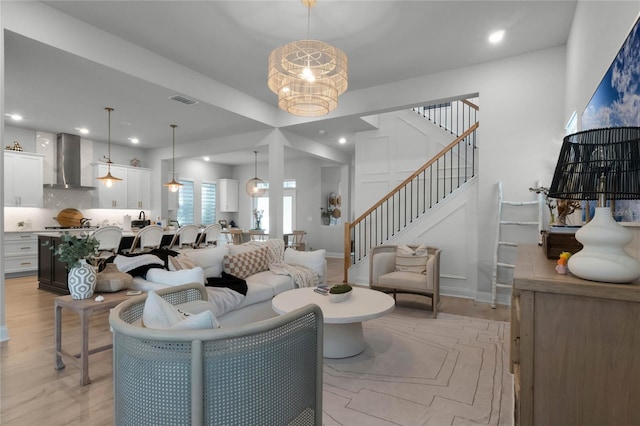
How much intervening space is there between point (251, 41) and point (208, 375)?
12.8ft

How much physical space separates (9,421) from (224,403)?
1.87 m

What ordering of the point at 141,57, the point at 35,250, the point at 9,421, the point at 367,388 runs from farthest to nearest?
the point at 35,250 < the point at 141,57 < the point at 367,388 < the point at 9,421

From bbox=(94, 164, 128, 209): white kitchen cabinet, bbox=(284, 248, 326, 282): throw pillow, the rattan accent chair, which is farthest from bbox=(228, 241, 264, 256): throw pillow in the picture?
bbox=(94, 164, 128, 209): white kitchen cabinet

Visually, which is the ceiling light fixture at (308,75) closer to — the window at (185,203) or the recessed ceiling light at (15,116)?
the recessed ceiling light at (15,116)

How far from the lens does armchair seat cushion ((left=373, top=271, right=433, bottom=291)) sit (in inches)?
162

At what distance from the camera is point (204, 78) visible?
195 inches

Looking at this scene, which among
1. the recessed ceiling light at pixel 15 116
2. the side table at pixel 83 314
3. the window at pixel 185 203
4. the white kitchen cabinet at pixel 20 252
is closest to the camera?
the side table at pixel 83 314

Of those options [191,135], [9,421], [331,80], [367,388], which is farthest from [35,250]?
[367,388]

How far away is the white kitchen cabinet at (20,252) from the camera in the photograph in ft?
19.6

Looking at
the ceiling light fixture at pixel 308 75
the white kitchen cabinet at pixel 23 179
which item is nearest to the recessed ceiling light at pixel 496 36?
the ceiling light fixture at pixel 308 75

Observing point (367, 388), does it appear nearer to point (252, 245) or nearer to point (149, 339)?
point (149, 339)

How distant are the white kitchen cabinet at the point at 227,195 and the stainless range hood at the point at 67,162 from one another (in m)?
4.22

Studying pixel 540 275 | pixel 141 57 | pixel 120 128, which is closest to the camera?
pixel 540 275

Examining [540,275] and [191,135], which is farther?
[191,135]
